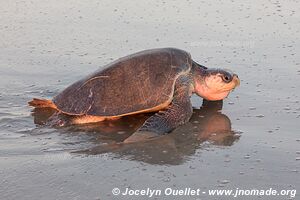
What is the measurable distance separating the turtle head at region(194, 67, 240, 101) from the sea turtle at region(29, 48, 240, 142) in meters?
0.13

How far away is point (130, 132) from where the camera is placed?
4.35m

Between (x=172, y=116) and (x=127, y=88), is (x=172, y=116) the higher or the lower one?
the lower one

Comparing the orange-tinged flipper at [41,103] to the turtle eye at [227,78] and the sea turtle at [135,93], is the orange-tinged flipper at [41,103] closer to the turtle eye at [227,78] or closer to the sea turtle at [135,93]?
the sea turtle at [135,93]

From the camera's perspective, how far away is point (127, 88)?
4.51 metres

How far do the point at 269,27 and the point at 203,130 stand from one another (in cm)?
324

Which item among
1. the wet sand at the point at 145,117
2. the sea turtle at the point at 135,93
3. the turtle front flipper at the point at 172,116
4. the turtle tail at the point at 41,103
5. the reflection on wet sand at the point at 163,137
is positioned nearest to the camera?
the wet sand at the point at 145,117

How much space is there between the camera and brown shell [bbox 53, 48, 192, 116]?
14.6 feet

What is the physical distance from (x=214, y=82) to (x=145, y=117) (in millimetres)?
712

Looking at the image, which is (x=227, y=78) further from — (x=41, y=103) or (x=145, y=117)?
(x=41, y=103)

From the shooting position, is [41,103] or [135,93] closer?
[135,93]

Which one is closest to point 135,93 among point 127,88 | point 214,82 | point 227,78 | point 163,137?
point 127,88

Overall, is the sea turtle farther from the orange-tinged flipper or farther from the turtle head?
the turtle head

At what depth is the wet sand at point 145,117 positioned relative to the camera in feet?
11.3

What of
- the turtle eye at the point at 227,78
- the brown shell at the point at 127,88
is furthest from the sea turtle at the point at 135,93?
the turtle eye at the point at 227,78
